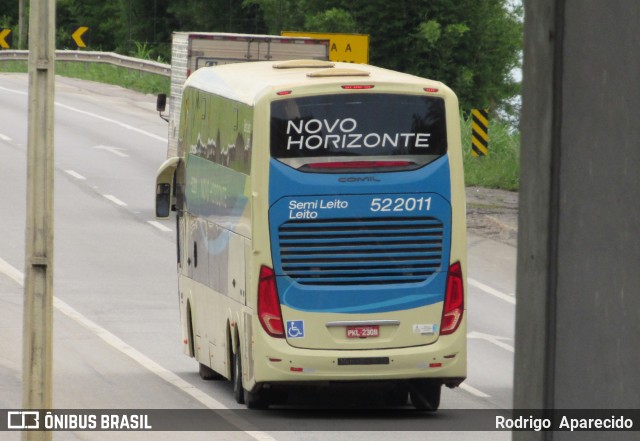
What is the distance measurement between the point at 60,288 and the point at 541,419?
16741 millimetres

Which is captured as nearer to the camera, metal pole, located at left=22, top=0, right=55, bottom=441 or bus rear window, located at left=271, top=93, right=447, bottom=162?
metal pole, located at left=22, top=0, right=55, bottom=441

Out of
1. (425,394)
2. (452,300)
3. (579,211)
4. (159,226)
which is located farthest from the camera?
(159,226)

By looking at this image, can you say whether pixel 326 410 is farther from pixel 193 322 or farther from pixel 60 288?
pixel 60 288

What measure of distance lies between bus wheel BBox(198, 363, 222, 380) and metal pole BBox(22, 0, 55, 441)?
9.22 metres

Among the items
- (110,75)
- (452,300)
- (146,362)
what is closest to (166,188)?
(146,362)

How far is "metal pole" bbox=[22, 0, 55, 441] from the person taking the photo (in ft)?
26.5

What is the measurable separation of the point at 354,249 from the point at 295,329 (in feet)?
3.09

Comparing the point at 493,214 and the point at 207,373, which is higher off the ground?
the point at 493,214

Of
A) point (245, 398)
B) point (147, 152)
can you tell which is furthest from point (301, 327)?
point (147, 152)

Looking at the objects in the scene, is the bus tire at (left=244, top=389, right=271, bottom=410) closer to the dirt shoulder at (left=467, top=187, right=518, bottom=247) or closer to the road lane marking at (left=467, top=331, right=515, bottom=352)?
the road lane marking at (left=467, top=331, right=515, bottom=352)

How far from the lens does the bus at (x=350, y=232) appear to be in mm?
14586

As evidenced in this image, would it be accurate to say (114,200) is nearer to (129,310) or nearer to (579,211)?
(129,310)

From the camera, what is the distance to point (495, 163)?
3409 centimetres

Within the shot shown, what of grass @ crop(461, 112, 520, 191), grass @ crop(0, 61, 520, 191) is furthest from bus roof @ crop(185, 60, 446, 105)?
grass @ crop(461, 112, 520, 191)
